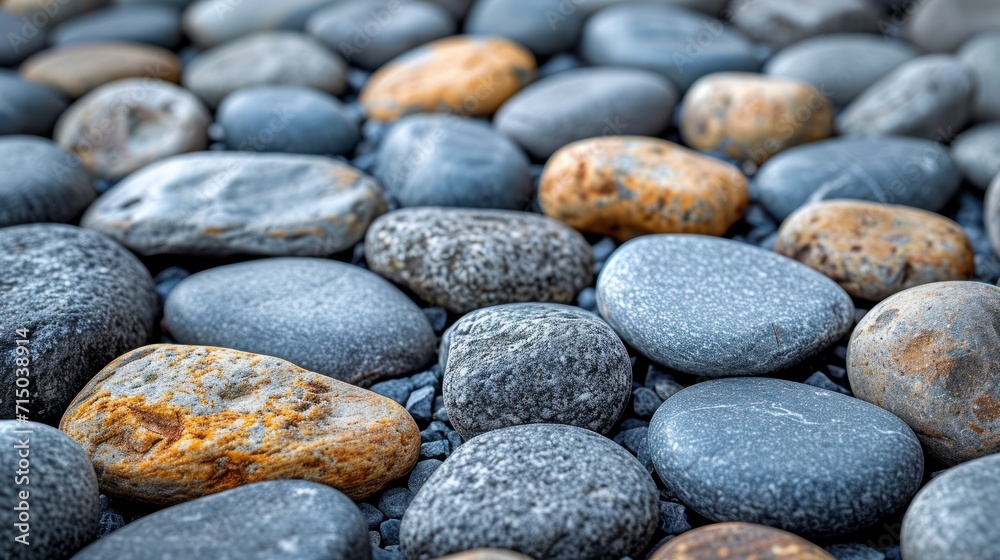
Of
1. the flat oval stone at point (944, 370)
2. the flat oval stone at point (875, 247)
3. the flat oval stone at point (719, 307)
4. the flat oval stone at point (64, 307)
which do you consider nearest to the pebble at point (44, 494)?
the flat oval stone at point (64, 307)

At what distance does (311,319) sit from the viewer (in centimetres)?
258

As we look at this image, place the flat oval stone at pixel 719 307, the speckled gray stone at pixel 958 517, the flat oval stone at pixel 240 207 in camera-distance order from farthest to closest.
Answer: the flat oval stone at pixel 240 207 → the flat oval stone at pixel 719 307 → the speckled gray stone at pixel 958 517

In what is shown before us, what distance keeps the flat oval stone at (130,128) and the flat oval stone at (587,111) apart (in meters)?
1.66

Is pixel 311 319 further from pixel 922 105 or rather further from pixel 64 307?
pixel 922 105

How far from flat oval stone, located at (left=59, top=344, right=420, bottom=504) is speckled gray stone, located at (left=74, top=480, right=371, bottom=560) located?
171mm

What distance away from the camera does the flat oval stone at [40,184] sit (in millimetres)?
3170

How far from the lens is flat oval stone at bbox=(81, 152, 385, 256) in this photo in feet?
10.1

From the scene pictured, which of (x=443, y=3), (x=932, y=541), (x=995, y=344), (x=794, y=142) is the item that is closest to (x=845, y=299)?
(x=995, y=344)

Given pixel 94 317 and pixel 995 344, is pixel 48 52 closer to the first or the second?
pixel 94 317

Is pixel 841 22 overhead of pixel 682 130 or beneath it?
overhead

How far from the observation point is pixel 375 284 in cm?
279

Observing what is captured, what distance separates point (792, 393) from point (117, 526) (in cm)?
196

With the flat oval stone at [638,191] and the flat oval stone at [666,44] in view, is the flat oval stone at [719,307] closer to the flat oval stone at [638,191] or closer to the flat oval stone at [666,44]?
the flat oval stone at [638,191]

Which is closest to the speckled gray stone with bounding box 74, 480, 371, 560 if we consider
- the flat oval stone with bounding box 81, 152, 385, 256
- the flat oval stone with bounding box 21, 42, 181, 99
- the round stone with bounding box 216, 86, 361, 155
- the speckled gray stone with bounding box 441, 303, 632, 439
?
the speckled gray stone with bounding box 441, 303, 632, 439
